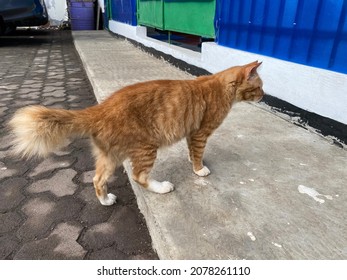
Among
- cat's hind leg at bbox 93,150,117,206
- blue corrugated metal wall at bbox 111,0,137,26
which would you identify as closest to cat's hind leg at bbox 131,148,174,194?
cat's hind leg at bbox 93,150,117,206

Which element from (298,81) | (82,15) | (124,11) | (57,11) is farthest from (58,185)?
(57,11)

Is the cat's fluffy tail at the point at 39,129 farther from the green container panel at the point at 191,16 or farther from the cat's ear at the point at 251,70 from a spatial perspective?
the green container panel at the point at 191,16

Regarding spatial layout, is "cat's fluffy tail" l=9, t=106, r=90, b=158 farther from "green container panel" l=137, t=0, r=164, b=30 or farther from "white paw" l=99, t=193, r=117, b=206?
"green container panel" l=137, t=0, r=164, b=30

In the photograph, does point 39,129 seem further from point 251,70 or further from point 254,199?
point 251,70

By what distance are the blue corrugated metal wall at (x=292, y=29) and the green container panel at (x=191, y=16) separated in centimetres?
40

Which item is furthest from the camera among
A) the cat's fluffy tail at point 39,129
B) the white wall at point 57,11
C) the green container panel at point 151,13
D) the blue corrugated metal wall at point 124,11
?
the white wall at point 57,11

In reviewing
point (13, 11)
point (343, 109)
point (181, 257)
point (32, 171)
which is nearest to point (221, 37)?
point (343, 109)

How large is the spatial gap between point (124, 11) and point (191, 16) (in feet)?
20.8

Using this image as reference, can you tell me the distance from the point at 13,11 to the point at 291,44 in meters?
9.10

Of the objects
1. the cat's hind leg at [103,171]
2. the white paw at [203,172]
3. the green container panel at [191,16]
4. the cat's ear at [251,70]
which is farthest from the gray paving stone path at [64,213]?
the green container panel at [191,16]

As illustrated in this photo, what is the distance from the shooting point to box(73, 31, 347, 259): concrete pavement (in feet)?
5.95

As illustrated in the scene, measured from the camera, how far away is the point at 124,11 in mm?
11320

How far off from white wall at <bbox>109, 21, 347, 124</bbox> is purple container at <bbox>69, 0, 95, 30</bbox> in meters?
12.9

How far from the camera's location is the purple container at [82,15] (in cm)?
1581
